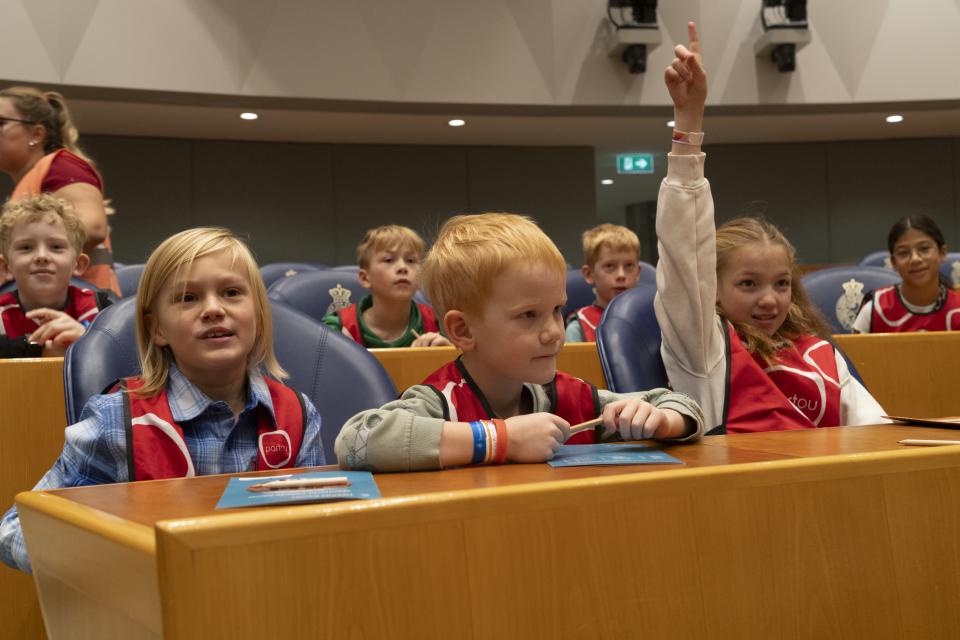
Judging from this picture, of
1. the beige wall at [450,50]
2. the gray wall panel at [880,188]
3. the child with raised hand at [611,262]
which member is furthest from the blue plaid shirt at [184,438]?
the gray wall panel at [880,188]

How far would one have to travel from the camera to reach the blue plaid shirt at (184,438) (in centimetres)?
140

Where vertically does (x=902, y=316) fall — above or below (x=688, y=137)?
below

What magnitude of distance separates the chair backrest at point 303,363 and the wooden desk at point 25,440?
0.32 metres

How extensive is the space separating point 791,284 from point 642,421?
43.1 inches

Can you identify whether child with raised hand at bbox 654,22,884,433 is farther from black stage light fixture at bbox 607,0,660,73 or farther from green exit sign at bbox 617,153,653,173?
green exit sign at bbox 617,153,653,173

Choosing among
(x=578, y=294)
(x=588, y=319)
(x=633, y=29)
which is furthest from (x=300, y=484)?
(x=633, y=29)

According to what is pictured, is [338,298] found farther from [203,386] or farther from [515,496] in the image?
[515,496]

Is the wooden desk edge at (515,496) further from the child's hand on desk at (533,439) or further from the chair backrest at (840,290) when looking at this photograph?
the chair backrest at (840,290)

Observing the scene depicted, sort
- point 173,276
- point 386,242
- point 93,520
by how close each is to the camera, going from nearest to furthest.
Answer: point 93,520 < point 173,276 < point 386,242

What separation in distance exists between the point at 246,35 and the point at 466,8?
160 centimetres

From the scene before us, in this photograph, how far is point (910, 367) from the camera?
2.58 metres

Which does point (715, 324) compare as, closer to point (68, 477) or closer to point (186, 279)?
point (186, 279)

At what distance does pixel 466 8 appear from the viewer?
693cm

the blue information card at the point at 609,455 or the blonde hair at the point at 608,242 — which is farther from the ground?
the blonde hair at the point at 608,242
